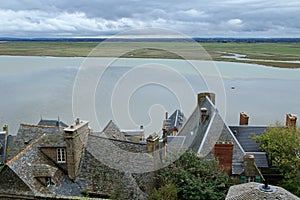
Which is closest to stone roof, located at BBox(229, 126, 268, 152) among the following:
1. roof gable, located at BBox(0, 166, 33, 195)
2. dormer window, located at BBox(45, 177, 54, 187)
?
dormer window, located at BBox(45, 177, 54, 187)

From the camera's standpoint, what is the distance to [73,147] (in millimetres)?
12359

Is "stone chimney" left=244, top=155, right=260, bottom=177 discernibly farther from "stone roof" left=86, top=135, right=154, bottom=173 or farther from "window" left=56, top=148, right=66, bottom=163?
"window" left=56, top=148, right=66, bottom=163

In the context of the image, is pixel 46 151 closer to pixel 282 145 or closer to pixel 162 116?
pixel 282 145

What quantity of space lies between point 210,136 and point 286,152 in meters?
3.61

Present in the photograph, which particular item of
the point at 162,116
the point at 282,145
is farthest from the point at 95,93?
the point at 282,145

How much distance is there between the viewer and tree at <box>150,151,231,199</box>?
12.8 m

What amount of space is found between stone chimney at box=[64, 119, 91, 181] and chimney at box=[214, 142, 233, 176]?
5.50 meters

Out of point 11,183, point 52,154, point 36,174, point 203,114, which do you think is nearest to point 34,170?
Answer: point 36,174

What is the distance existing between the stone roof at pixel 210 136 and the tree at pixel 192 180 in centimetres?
135

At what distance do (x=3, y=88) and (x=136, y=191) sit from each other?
4759 cm

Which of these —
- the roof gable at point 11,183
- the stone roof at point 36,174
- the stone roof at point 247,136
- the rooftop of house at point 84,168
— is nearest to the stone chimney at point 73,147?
the rooftop of house at point 84,168

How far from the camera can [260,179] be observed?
14914 millimetres

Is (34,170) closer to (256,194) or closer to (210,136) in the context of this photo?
(256,194)

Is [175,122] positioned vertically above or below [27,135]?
below
